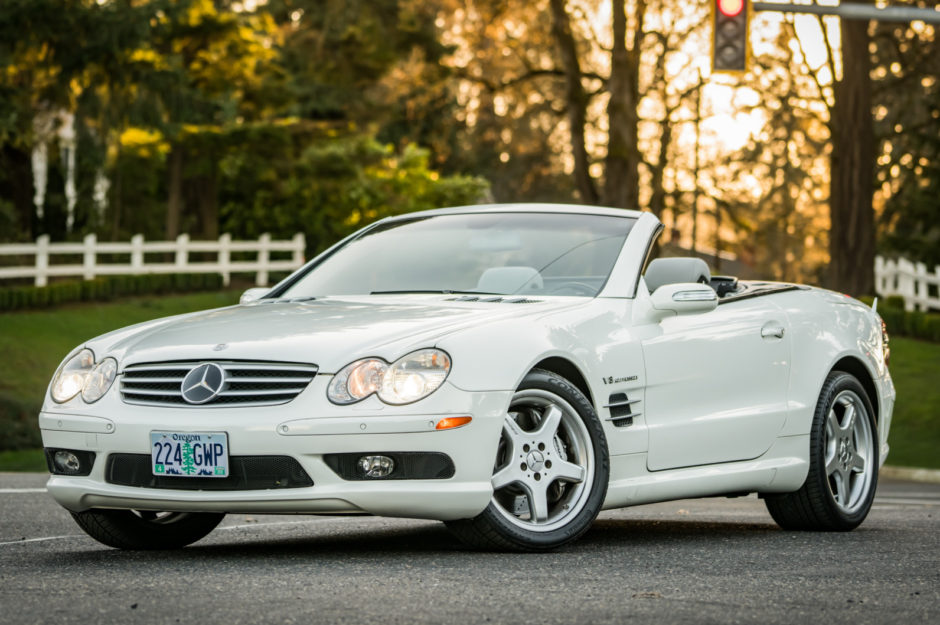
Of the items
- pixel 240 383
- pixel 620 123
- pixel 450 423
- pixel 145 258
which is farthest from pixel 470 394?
pixel 145 258

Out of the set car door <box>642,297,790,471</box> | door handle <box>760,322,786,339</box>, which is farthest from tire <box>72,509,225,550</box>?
door handle <box>760,322,786,339</box>

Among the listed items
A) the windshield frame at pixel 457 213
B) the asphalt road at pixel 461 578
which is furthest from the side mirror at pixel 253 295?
the asphalt road at pixel 461 578

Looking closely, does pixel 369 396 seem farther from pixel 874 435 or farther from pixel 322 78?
pixel 322 78

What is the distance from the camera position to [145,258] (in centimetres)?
3694

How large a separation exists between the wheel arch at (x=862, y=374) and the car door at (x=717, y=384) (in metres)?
0.71

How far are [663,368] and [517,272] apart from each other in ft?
2.66

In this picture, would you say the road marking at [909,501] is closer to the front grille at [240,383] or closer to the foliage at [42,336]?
the front grille at [240,383]

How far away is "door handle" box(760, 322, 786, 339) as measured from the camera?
8.20m

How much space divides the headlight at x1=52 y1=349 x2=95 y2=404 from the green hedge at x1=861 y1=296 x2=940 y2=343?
24.2 m

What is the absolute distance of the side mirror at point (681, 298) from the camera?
24.6 feet

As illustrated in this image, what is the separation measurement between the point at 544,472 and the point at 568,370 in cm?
51

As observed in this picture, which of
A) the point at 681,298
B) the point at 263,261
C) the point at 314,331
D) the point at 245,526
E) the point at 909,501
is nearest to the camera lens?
the point at 314,331

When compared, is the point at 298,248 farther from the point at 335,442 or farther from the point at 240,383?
the point at 335,442

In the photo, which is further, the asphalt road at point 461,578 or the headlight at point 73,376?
the headlight at point 73,376
